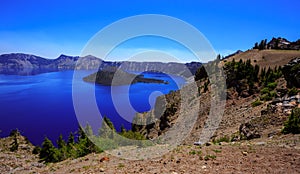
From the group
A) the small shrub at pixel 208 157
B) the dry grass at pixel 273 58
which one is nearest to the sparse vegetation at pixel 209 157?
the small shrub at pixel 208 157

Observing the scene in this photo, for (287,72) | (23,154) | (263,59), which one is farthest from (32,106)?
(287,72)

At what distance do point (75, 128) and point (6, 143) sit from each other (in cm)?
2730

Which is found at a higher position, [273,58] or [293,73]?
[273,58]

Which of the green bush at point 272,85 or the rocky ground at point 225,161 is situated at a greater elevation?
the green bush at point 272,85

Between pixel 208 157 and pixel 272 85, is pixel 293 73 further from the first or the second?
pixel 208 157

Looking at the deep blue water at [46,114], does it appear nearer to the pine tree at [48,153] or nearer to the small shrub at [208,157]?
the pine tree at [48,153]

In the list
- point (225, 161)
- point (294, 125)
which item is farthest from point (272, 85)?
point (225, 161)

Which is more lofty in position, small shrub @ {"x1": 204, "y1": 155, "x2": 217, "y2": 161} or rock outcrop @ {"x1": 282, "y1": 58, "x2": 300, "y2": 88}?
rock outcrop @ {"x1": 282, "y1": 58, "x2": 300, "y2": 88}

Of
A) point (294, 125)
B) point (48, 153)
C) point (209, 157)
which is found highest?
point (294, 125)

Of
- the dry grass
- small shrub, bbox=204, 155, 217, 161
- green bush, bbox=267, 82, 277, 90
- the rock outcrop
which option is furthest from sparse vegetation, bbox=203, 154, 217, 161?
the dry grass

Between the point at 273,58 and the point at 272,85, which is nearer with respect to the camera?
the point at 272,85

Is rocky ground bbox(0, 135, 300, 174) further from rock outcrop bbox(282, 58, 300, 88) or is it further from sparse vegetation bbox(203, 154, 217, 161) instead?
rock outcrop bbox(282, 58, 300, 88)

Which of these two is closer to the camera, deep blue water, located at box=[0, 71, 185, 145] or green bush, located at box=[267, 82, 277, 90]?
green bush, located at box=[267, 82, 277, 90]

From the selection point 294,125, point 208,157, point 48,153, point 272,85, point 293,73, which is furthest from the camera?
point 48,153
